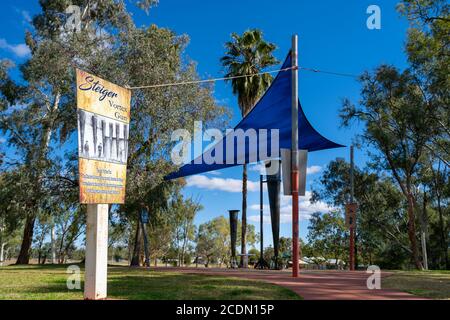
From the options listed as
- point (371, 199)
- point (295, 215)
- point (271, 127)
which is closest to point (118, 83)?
point (271, 127)

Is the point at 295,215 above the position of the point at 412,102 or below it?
below

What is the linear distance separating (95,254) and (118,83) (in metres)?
14.3

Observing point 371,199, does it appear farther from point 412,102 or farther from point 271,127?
point 271,127

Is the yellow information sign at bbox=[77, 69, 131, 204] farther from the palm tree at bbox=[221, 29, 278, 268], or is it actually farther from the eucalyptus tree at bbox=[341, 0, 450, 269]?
the palm tree at bbox=[221, 29, 278, 268]

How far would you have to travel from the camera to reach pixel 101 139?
836 centimetres

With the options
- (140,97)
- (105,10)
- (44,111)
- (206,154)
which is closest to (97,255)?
(206,154)

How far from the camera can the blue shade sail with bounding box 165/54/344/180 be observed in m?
17.2

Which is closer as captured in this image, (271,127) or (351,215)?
(271,127)

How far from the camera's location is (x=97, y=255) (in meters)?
8.27

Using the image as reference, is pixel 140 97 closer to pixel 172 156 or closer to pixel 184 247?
pixel 172 156

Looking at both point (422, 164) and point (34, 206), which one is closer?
point (34, 206)

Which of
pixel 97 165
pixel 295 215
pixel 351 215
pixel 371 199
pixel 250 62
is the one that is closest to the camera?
pixel 97 165

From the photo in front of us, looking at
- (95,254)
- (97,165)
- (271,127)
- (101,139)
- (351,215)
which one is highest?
(271,127)

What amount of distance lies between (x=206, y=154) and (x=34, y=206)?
31.5 feet
